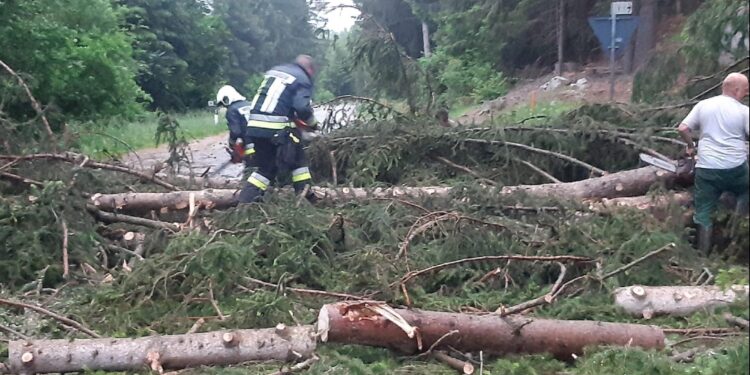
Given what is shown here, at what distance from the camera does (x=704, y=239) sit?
541cm

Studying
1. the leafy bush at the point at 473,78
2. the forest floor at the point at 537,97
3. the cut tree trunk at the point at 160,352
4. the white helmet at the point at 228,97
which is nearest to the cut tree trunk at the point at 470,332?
the cut tree trunk at the point at 160,352

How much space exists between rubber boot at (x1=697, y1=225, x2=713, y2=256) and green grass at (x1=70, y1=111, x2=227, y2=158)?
484cm

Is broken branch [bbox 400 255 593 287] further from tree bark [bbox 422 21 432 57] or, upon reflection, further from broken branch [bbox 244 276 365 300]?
tree bark [bbox 422 21 432 57]

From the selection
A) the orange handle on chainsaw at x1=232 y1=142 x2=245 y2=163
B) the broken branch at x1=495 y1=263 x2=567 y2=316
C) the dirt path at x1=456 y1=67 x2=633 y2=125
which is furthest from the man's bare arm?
the dirt path at x1=456 y1=67 x2=633 y2=125

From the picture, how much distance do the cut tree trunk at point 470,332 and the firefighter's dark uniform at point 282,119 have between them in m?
2.79

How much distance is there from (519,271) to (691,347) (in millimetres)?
1328

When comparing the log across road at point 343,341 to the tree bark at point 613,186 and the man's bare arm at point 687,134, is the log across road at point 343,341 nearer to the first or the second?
the man's bare arm at point 687,134

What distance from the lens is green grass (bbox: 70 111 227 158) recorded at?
26.1 feet

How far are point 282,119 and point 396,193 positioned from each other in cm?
111

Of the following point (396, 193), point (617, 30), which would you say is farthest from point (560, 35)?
point (396, 193)

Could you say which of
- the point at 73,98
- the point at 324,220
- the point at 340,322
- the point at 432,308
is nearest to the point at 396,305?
the point at 432,308

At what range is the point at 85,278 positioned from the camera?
5.43 metres

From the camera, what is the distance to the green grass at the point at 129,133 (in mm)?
7941

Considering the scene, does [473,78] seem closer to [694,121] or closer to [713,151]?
[694,121]
